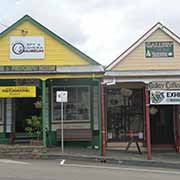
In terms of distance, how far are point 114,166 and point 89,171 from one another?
2436mm

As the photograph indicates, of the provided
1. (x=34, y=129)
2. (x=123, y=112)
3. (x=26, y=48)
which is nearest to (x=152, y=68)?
(x=123, y=112)

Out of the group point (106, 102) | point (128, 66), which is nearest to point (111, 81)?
point (128, 66)

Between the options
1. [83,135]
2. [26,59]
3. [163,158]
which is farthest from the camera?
[83,135]

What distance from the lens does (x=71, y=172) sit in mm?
15242

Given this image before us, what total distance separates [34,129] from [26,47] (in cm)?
377

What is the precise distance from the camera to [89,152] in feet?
70.0

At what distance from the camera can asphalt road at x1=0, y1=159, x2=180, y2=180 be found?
46.1 ft

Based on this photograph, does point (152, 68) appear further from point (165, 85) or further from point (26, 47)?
point (26, 47)

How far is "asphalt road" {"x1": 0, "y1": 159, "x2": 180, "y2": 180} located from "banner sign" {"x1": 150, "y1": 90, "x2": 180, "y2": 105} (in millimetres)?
3919

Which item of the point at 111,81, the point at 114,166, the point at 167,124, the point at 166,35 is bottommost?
the point at 114,166

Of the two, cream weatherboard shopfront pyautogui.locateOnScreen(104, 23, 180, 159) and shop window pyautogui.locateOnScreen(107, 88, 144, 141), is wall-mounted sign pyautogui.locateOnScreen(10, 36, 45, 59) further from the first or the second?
shop window pyautogui.locateOnScreen(107, 88, 144, 141)

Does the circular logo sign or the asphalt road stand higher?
the circular logo sign

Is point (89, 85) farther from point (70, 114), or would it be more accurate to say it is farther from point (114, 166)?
point (114, 166)

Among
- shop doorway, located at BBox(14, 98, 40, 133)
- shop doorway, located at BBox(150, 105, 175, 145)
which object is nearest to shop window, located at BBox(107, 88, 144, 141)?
shop doorway, located at BBox(150, 105, 175, 145)
